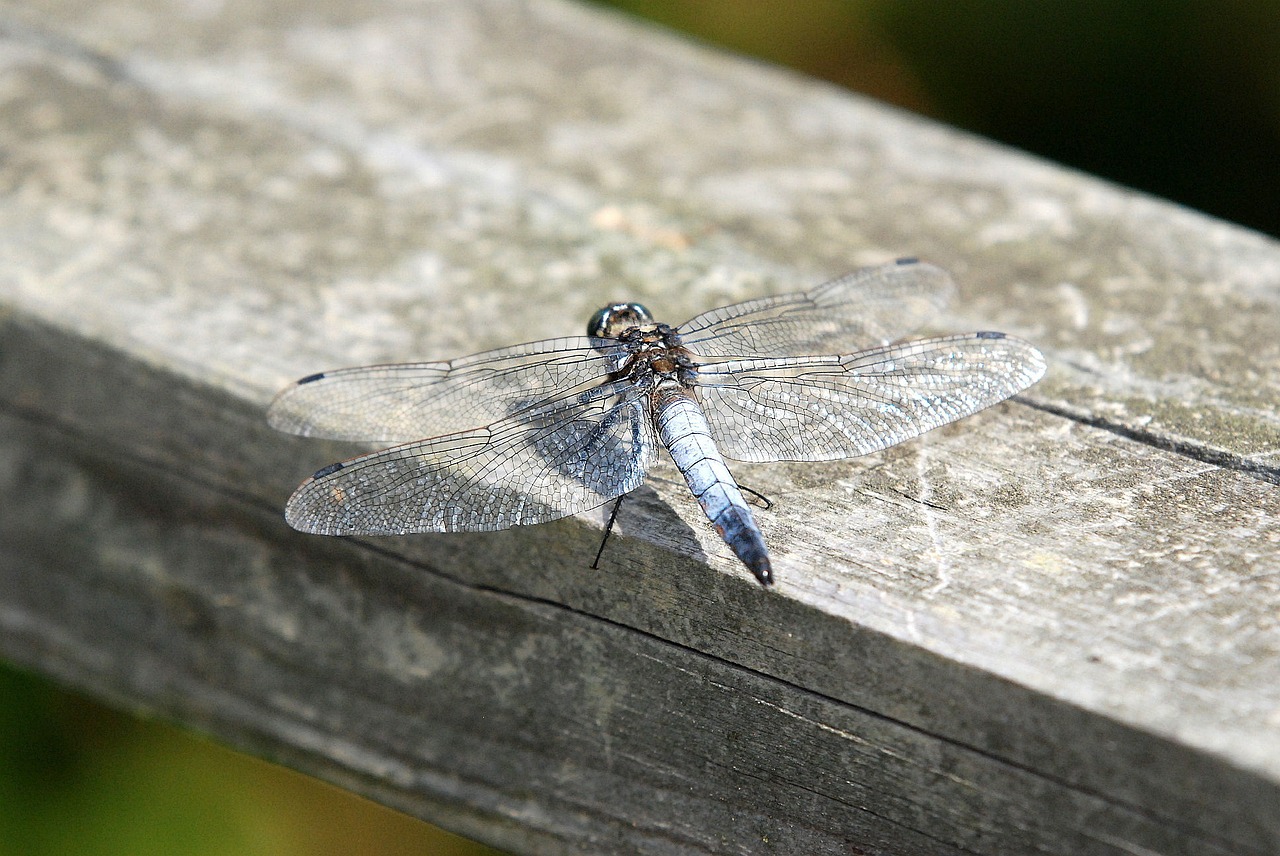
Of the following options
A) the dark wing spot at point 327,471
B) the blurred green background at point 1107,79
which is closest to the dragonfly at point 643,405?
the dark wing spot at point 327,471

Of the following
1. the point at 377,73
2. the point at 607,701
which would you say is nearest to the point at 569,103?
the point at 377,73

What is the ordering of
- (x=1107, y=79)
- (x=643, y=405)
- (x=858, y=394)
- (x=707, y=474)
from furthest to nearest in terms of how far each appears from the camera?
(x=1107, y=79)
(x=643, y=405)
(x=858, y=394)
(x=707, y=474)

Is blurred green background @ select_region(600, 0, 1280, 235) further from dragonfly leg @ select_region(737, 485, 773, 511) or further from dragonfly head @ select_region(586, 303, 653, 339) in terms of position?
dragonfly leg @ select_region(737, 485, 773, 511)

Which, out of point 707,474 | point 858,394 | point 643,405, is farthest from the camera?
point 643,405

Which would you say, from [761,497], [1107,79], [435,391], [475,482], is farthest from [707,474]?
[1107,79]

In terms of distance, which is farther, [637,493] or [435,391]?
[435,391]

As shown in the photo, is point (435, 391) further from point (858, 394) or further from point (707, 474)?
point (858, 394)

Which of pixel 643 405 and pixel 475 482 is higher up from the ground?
pixel 643 405
